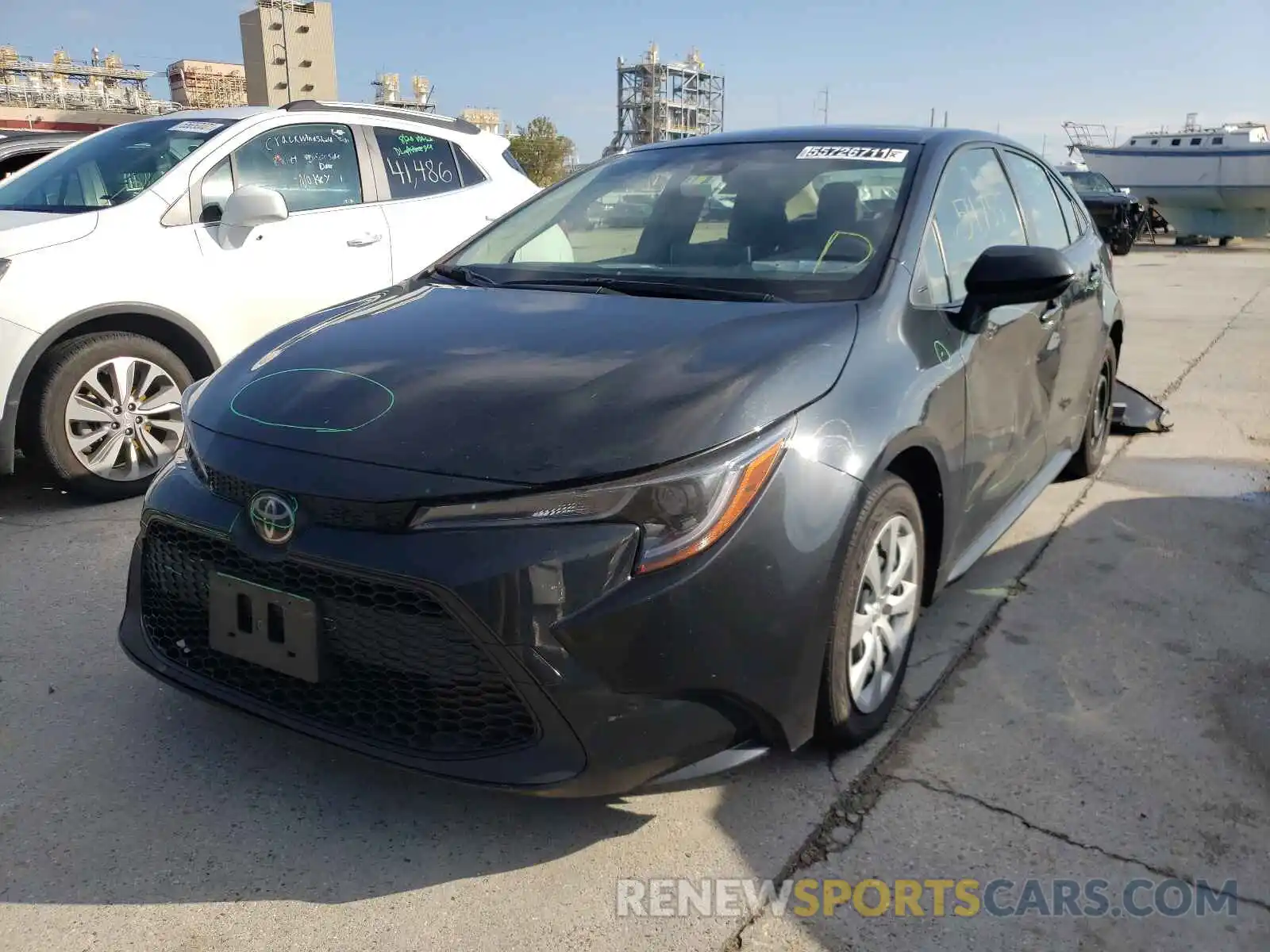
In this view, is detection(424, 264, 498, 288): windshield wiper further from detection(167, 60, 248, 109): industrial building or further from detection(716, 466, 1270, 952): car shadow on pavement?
detection(167, 60, 248, 109): industrial building

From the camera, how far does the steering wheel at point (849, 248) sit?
282 cm

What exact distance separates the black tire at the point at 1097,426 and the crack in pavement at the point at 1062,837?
261cm

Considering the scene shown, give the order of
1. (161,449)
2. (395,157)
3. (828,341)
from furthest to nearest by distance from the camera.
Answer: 1. (395,157)
2. (161,449)
3. (828,341)

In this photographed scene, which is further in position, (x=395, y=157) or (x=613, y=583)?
(x=395, y=157)

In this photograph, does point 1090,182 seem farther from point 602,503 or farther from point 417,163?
point 602,503

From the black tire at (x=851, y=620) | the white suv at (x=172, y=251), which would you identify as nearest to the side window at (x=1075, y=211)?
the black tire at (x=851, y=620)

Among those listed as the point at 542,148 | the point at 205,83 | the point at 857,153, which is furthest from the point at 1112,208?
the point at 205,83

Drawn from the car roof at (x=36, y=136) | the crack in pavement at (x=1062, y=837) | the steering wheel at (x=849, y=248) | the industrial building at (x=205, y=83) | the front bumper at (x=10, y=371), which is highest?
the industrial building at (x=205, y=83)

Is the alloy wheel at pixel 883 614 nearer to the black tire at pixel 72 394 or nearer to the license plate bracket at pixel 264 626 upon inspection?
the license plate bracket at pixel 264 626

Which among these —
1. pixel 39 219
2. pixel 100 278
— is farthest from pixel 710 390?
pixel 39 219

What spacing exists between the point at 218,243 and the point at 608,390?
3255mm

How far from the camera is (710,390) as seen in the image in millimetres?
2176

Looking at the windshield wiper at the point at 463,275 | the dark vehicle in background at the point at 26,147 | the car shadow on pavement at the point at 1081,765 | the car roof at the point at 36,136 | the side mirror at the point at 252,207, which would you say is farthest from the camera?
the car roof at the point at 36,136

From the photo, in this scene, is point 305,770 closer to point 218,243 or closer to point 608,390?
point 608,390
